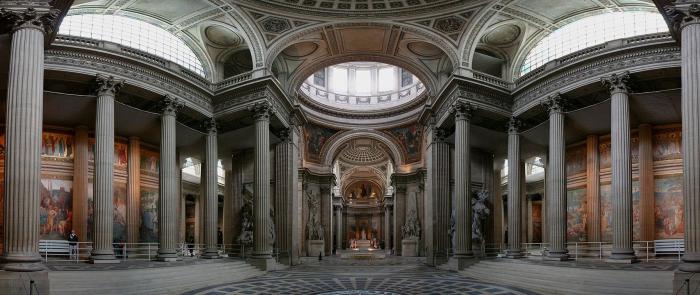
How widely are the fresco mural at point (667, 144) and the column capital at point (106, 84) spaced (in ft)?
79.3

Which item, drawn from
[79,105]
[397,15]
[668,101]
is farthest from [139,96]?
[668,101]

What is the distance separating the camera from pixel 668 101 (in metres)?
23.8

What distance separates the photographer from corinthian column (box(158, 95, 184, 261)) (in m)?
24.8

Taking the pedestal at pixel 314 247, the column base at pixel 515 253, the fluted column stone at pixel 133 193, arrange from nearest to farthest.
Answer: the column base at pixel 515 253 → the fluted column stone at pixel 133 193 → the pedestal at pixel 314 247

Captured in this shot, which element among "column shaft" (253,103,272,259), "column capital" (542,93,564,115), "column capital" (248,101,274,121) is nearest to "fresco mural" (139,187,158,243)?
"column shaft" (253,103,272,259)

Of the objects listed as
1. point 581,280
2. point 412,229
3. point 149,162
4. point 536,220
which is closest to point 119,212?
point 149,162

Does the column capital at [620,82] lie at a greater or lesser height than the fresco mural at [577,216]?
greater

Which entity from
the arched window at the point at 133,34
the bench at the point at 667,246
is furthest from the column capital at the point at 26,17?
the bench at the point at 667,246

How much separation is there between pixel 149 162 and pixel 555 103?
21.3 meters

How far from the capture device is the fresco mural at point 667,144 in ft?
85.2

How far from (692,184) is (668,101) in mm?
13354

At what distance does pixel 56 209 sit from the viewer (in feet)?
86.2

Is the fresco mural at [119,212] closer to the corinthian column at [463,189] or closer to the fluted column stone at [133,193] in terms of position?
the fluted column stone at [133,193]

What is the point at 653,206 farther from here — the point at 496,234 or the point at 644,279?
the point at 644,279
